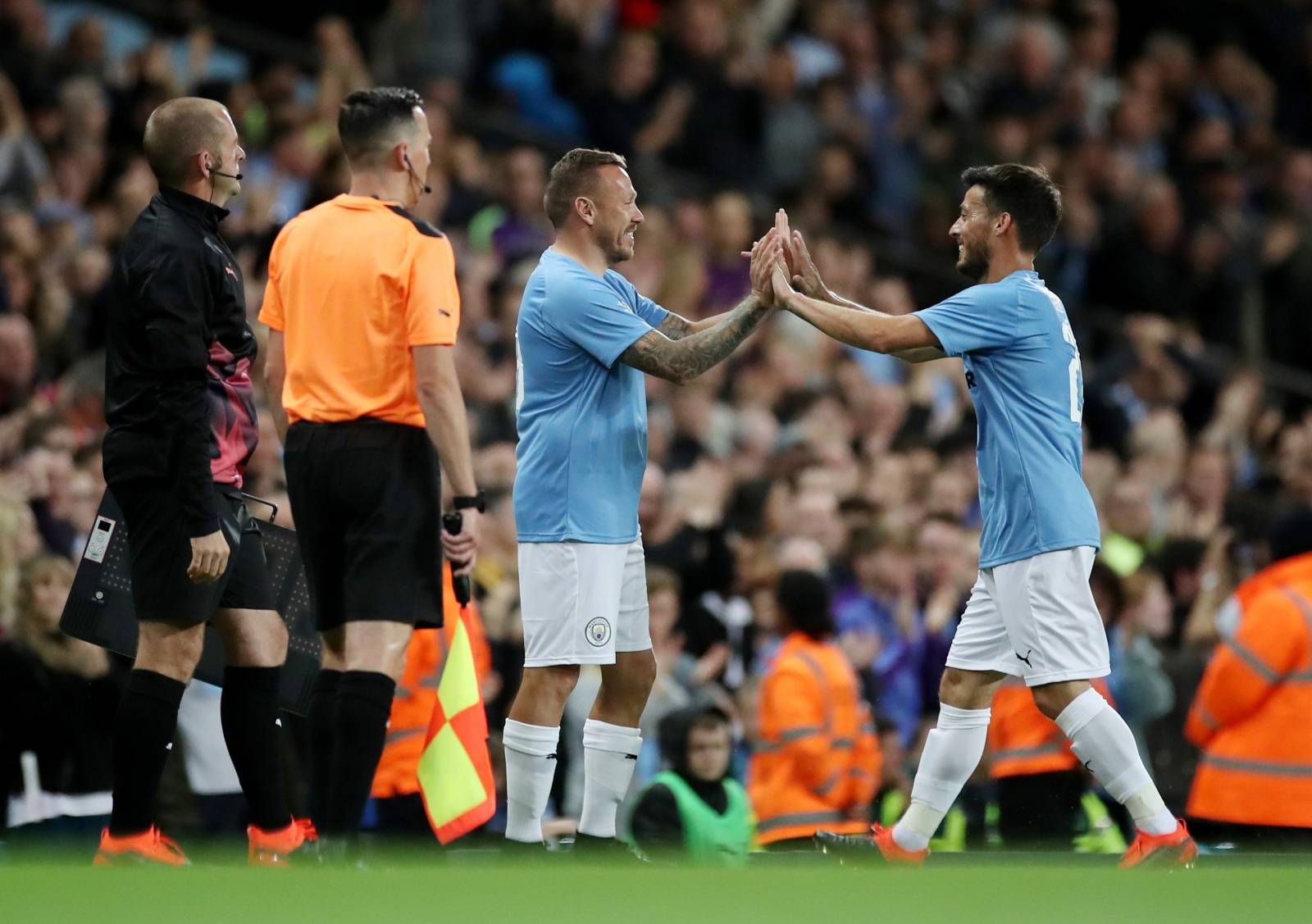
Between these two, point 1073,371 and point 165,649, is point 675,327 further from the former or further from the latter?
point 165,649

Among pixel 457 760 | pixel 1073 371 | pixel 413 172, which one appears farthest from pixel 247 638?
pixel 1073 371

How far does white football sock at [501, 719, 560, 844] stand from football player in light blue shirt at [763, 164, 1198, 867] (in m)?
1.08

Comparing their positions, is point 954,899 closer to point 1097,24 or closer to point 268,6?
point 268,6

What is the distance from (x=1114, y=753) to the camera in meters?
6.64

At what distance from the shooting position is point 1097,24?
18.3 meters

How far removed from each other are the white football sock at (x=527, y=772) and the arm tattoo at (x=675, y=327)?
1.54 m

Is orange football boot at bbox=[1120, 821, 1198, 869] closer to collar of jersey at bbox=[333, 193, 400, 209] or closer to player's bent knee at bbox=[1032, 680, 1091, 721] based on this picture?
player's bent knee at bbox=[1032, 680, 1091, 721]

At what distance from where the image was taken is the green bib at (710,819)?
27.7 feet

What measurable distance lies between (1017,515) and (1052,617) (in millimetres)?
355

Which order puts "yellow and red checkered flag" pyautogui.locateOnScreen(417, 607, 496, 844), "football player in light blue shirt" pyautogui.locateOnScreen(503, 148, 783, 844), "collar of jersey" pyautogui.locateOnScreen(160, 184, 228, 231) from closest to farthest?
"collar of jersey" pyautogui.locateOnScreen(160, 184, 228, 231)
"football player in light blue shirt" pyautogui.locateOnScreen(503, 148, 783, 844)
"yellow and red checkered flag" pyautogui.locateOnScreen(417, 607, 496, 844)

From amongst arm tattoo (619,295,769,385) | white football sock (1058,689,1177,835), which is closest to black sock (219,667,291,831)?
arm tattoo (619,295,769,385)

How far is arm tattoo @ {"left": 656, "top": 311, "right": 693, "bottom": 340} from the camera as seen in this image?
7.45 metres

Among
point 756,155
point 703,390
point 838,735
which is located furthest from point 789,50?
point 838,735

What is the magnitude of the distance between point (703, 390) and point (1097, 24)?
7.44 m
